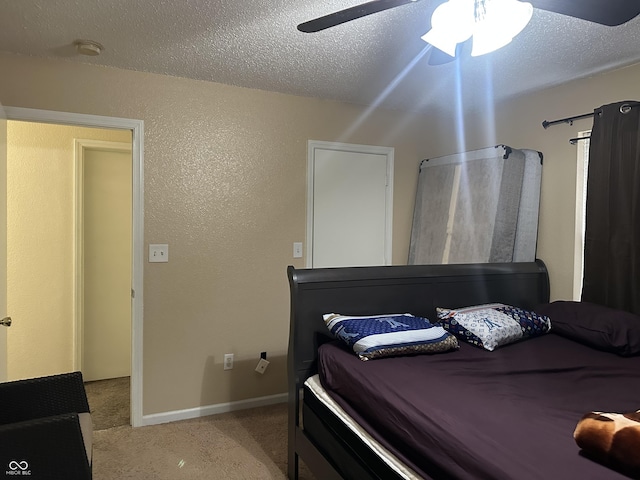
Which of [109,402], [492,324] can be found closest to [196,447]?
[109,402]

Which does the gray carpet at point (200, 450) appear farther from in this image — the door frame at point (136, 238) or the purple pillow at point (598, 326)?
the purple pillow at point (598, 326)

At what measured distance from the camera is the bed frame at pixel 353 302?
1.95 metres

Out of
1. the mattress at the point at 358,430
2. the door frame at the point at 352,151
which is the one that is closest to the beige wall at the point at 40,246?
the door frame at the point at 352,151

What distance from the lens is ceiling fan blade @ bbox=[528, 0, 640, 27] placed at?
1.48 meters

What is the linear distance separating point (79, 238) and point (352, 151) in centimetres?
238

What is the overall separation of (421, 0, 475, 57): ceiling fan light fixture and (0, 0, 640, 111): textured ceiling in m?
0.31

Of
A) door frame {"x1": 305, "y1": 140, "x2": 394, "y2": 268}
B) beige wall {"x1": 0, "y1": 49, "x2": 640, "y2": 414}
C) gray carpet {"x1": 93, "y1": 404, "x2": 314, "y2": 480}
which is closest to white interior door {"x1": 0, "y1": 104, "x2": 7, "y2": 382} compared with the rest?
beige wall {"x1": 0, "y1": 49, "x2": 640, "y2": 414}

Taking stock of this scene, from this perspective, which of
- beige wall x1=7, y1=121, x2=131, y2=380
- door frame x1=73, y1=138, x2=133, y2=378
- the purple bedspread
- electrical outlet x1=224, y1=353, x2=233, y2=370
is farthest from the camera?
door frame x1=73, y1=138, x2=133, y2=378

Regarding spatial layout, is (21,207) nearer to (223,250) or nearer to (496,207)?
(223,250)

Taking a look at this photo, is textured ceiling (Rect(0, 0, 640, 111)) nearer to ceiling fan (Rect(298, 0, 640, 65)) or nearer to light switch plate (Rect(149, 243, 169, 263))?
ceiling fan (Rect(298, 0, 640, 65))

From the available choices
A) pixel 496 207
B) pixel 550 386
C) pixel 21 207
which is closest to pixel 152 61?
pixel 21 207

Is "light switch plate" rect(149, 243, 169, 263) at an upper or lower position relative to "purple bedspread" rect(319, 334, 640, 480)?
upper

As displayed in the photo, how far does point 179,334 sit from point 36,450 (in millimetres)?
1549

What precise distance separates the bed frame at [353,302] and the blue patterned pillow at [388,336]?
0.49 feet
